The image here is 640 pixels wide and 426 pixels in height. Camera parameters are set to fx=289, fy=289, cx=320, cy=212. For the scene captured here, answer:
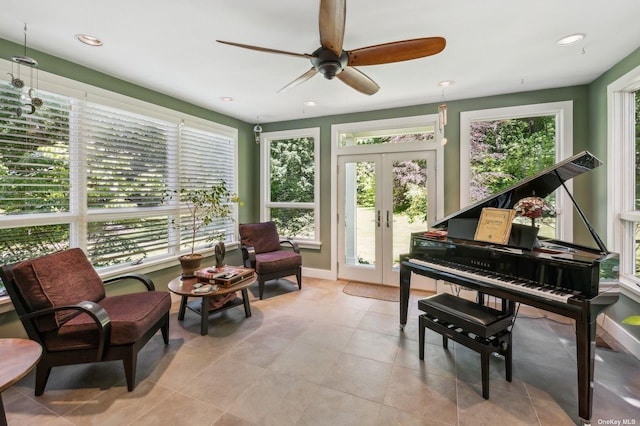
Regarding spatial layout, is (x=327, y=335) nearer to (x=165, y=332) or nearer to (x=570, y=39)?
(x=165, y=332)

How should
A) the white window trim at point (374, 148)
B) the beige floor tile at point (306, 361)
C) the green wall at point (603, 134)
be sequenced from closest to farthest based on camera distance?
the beige floor tile at point (306, 361) → the green wall at point (603, 134) → the white window trim at point (374, 148)

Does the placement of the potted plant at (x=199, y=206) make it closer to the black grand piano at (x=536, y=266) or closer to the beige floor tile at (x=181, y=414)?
the beige floor tile at (x=181, y=414)

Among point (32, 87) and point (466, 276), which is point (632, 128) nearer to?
point (466, 276)

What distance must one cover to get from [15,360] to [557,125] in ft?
17.1

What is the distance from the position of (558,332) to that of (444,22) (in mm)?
3035

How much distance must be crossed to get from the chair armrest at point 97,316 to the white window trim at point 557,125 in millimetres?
4032

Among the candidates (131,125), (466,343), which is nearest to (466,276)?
(466,343)

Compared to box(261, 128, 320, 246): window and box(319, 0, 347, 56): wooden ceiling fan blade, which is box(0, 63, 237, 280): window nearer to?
box(261, 128, 320, 246): window

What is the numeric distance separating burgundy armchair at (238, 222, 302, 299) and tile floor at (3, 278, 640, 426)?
38.4 inches

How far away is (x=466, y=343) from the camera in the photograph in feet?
6.70

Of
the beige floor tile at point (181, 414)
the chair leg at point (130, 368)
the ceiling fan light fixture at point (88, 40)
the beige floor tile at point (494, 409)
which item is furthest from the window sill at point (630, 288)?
the ceiling fan light fixture at point (88, 40)

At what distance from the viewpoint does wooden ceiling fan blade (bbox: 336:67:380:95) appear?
2.24 m

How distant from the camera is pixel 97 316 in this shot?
194 cm

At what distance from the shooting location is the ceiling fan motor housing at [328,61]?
1.90 m
